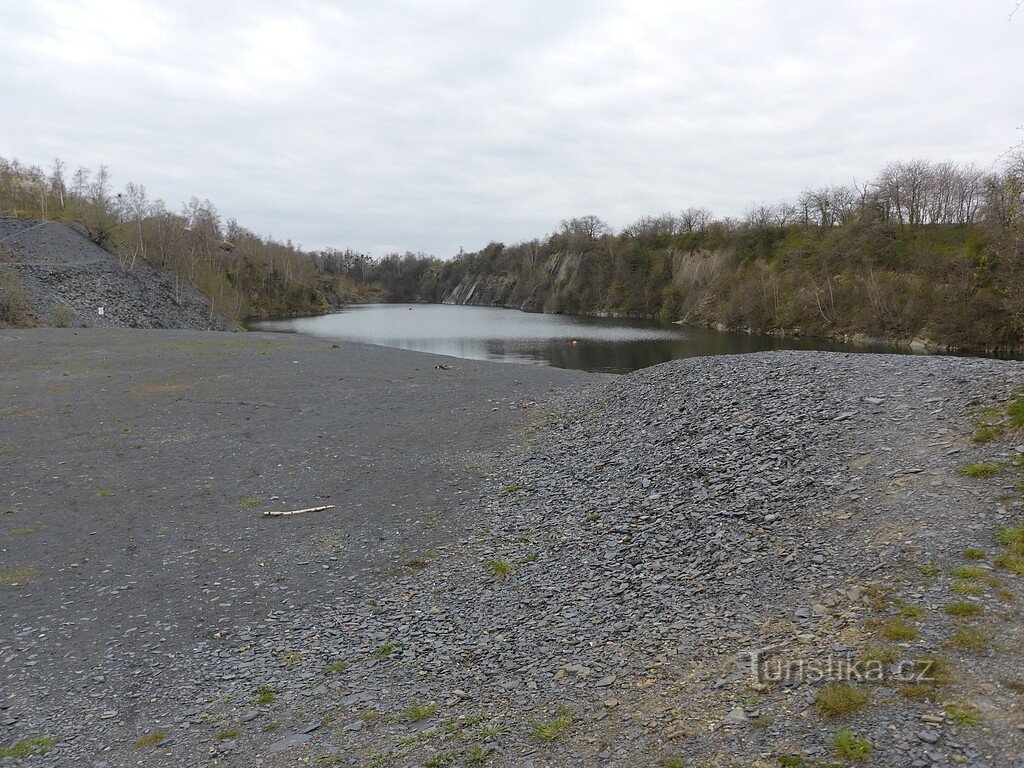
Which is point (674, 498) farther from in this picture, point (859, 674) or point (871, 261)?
point (871, 261)

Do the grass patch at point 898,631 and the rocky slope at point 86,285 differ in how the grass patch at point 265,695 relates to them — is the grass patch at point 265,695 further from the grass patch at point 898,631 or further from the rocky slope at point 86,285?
the rocky slope at point 86,285

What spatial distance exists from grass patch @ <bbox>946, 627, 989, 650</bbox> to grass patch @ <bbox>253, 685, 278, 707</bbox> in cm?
696

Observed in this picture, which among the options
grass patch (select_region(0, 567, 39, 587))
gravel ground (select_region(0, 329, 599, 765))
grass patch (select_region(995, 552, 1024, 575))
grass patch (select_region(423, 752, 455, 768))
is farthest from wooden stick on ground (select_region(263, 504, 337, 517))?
grass patch (select_region(995, 552, 1024, 575))

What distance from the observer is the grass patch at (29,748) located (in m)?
6.06

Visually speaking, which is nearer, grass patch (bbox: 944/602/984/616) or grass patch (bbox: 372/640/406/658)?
grass patch (bbox: 944/602/984/616)

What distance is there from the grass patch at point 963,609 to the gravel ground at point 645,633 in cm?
6

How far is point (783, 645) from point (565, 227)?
160 metres

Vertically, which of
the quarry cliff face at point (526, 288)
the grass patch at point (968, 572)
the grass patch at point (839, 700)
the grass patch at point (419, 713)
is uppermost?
the quarry cliff face at point (526, 288)

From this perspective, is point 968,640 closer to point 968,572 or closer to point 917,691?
point 917,691

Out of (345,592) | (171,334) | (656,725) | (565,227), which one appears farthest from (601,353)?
(565,227)

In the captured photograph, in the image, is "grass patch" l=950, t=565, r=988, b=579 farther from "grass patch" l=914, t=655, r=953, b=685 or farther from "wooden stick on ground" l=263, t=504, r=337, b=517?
"wooden stick on ground" l=263, t=504, r=337, b=517

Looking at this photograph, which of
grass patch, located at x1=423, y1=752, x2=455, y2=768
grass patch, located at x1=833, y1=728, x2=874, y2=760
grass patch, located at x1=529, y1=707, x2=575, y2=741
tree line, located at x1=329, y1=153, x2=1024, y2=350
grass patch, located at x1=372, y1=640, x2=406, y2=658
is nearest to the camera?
grass patch, located at x1=833, y1=728, x2=874, y2=760

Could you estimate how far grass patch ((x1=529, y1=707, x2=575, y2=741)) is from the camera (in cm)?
568

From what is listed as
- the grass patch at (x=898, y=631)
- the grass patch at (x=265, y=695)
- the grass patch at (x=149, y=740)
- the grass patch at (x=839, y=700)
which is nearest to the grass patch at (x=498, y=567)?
the grass patch at (x=265, y=695)
